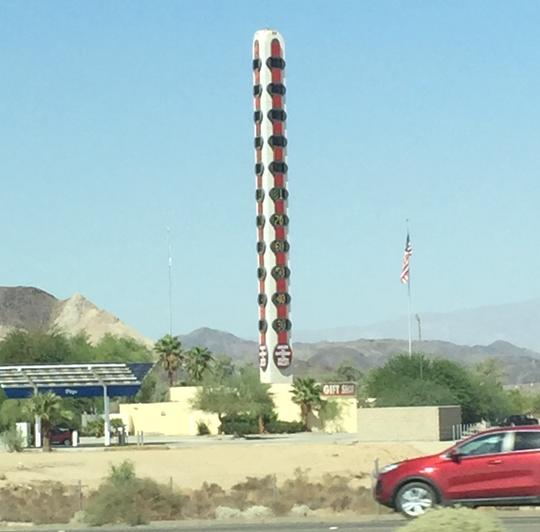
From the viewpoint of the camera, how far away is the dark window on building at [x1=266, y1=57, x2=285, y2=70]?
104062 mm

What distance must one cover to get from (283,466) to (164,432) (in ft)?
148

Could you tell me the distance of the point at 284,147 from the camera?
10381 centimetres

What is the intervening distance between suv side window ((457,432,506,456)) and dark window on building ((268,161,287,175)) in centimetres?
7709

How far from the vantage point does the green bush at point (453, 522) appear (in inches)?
502

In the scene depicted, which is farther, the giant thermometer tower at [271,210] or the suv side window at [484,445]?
the giant thermometer tower at [271,210]

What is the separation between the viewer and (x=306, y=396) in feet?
325

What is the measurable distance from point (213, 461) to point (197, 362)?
220ft

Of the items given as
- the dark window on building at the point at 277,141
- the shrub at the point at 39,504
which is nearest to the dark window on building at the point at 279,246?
the dark window on building at the point at 277,141

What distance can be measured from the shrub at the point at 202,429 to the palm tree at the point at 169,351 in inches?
1155

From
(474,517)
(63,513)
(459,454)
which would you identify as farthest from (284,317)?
(474,517)

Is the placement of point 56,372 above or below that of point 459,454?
above

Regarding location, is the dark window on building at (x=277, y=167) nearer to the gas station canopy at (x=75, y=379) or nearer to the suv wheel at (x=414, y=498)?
the gas station canopy at (x=75, y=379)

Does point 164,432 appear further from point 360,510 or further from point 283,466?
point 360,510

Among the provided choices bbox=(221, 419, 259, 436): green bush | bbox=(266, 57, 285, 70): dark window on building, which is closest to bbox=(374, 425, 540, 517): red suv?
bbox=(221, 419, 259, 436): green bush
